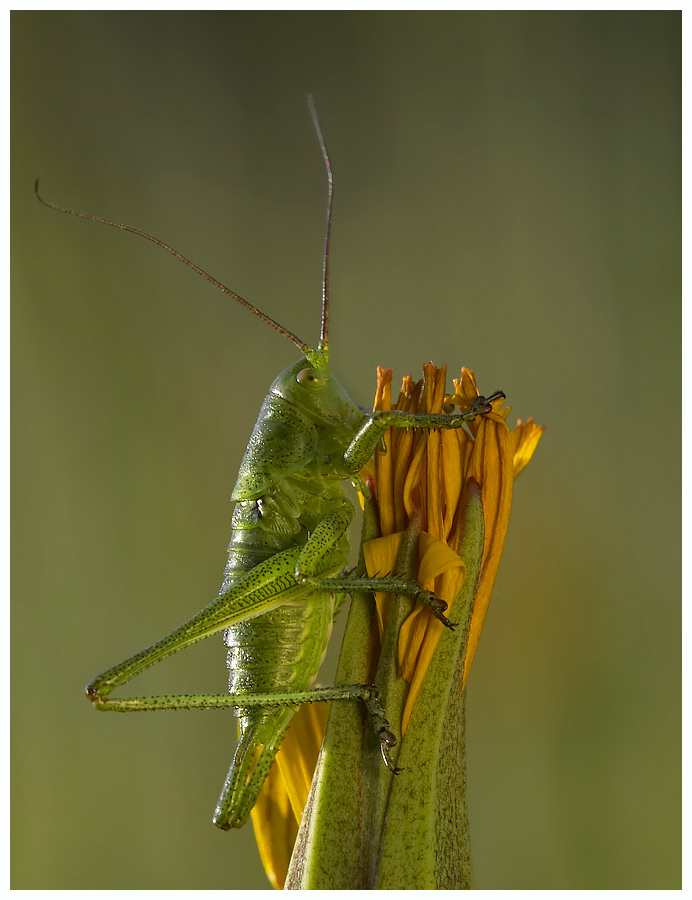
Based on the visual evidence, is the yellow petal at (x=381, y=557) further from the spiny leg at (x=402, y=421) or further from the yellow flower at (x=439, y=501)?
the spiny leg at (x=402, y=421)

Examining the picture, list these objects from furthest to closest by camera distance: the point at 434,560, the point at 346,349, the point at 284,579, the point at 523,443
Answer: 1. the point at 346,349
2. the point at 284,579
3. the point at 523,443
4. the point at 434,560

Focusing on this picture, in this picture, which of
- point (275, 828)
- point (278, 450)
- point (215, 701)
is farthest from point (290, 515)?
point (275, 828)

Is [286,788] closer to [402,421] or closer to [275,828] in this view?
[275,828]

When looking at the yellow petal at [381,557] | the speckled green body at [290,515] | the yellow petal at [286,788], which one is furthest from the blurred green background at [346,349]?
the yellow petal at [381,557]

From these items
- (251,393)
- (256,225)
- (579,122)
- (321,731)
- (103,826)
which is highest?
(579,122)

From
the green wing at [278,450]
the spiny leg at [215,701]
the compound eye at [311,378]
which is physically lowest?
the spiny leg at [215,701]

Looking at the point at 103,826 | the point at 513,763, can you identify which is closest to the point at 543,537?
the point at 513,763

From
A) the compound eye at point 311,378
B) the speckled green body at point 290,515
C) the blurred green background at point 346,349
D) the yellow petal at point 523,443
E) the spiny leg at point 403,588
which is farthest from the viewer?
Answer: the blurred green background at point 346,349

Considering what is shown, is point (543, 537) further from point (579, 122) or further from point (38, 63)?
point (38, 63)
